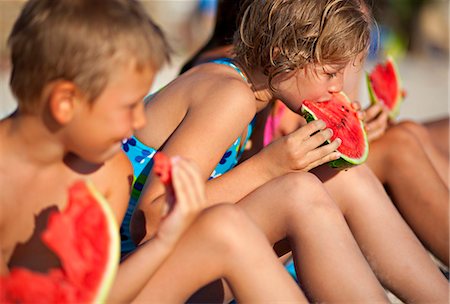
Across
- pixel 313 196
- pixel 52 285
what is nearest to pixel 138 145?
pixel 313 196

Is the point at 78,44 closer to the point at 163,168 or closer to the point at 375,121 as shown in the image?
the point at 163,168

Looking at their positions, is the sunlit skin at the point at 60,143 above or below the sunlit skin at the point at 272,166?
above

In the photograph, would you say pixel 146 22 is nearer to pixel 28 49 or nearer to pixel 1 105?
pixel 28 49

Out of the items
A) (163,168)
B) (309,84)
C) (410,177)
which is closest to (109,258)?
(163,168)

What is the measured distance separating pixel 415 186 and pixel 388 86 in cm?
106

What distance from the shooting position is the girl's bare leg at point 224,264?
7.77ft

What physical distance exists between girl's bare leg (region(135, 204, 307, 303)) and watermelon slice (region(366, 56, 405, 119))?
2.09m

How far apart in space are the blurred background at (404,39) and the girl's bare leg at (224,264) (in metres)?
4.65

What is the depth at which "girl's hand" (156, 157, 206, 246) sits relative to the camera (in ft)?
7.38

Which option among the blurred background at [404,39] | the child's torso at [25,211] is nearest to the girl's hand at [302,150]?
the child's torso at [25,211]

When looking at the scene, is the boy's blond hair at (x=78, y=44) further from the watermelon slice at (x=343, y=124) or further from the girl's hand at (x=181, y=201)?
the watermelon slice at (x=343, y=124)

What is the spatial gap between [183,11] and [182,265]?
36.7ft

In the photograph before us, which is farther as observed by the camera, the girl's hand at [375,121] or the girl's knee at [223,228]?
the girl's hand at [375,121]

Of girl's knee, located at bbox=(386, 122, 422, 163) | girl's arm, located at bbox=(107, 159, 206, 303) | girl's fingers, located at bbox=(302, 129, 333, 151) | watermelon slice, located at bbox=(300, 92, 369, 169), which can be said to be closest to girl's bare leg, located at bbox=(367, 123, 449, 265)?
girl's knee, located at bbox=(386, 122, 422, 163)
